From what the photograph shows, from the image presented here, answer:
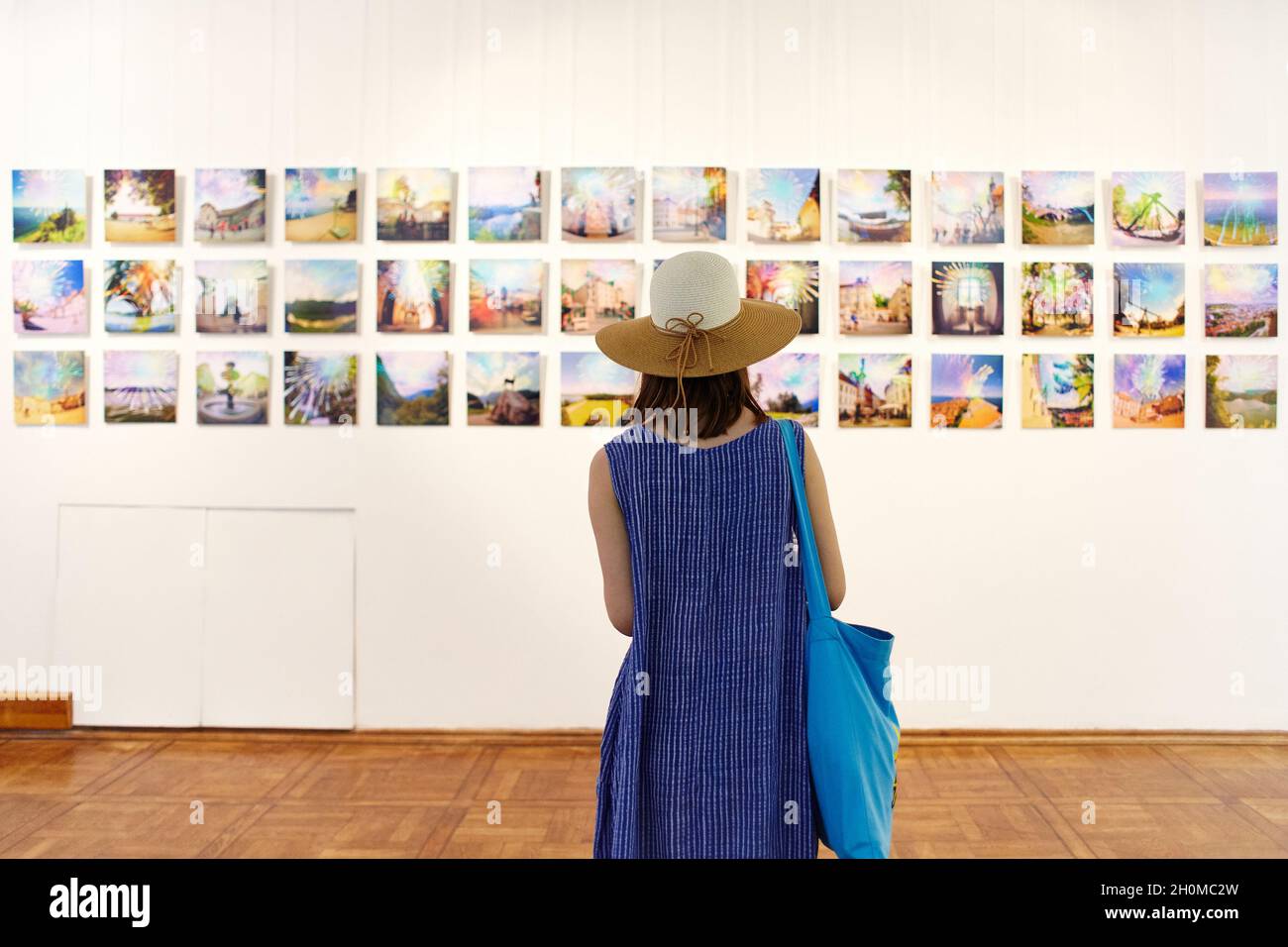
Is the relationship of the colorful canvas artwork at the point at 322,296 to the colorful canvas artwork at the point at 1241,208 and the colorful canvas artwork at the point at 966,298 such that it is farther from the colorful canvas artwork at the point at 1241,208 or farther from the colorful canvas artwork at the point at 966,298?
the colorful canvas artwork at the point at 1241,208

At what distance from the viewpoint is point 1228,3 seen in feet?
16.3

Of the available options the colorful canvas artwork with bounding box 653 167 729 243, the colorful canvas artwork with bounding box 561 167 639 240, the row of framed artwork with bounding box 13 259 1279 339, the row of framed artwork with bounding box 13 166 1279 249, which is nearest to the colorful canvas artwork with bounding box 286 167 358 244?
the row of framed artwork with bounding box 13 166 1279 249

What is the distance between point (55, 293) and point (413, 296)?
187cm

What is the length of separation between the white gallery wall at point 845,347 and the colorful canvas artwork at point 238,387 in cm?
9

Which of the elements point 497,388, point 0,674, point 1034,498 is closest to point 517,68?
point 497,388

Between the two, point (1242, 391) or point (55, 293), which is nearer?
point (1242, 391)

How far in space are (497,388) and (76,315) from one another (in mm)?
2219

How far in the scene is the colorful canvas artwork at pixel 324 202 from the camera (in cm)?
502

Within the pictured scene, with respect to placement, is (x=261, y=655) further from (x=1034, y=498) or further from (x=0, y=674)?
(x=1034, y=498)

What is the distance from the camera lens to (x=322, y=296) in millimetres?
5035

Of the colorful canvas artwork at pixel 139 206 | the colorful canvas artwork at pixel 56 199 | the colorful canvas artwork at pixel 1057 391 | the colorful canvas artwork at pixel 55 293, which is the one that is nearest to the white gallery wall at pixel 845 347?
the colorful canvas artwork at pixel 1057 391

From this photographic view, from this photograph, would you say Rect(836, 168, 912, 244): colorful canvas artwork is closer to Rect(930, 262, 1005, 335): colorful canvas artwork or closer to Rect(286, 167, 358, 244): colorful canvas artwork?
Rect(930, 262, 1005, 335): colorful canvas artwork

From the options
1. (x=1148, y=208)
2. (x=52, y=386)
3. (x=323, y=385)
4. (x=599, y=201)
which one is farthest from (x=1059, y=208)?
(x=52, y=386)

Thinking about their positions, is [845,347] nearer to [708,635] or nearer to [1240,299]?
[1240,299]
